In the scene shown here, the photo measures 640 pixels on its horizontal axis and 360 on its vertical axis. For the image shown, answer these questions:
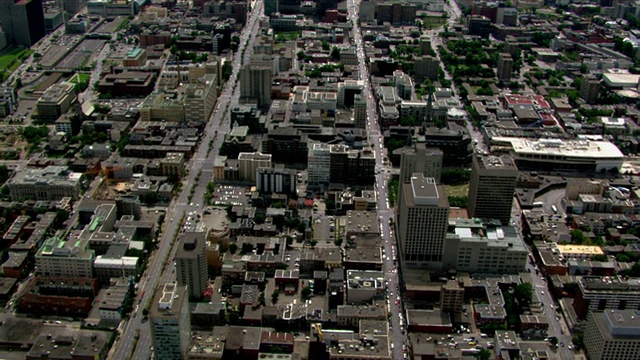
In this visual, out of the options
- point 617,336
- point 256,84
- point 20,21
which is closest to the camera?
point 617,336

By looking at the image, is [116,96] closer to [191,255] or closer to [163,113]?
[163,113]

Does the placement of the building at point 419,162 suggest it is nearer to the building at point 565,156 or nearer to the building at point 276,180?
Answer: the building at point 276,180

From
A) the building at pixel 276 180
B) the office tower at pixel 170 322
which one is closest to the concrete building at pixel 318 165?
the building at pixel 276 180

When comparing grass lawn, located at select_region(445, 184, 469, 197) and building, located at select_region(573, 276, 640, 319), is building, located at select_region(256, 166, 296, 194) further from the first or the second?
building, located at select_region(573, 276, 640, 319)

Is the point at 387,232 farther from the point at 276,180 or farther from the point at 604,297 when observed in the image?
the point at 604,297

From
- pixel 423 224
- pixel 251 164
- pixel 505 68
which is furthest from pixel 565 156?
pixel 251 164
